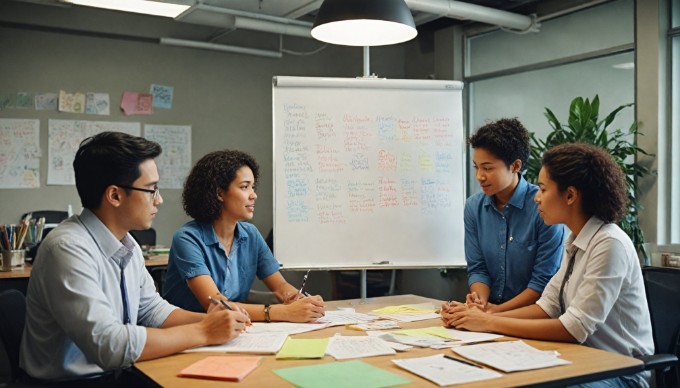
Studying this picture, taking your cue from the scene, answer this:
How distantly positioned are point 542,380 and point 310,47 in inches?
212

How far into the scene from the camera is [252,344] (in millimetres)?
1957

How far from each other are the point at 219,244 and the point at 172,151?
11.7ft

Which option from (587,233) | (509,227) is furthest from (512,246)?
(587,233)

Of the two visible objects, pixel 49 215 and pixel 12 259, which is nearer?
pixel 12 259

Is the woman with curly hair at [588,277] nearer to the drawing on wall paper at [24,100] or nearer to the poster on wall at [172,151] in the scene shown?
the poster on wall at [172,151]

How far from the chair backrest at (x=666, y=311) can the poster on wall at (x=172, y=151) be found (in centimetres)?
439

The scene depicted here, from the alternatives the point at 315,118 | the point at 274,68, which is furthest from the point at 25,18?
the point at 315,118

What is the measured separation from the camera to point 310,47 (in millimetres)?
6582

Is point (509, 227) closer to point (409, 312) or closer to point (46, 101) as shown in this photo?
point (409, 312)

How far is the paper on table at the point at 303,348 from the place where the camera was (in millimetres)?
1826

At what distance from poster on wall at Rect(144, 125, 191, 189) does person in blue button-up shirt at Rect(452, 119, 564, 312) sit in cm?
374

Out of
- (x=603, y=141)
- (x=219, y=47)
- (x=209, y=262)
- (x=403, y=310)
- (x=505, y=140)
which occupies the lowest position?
(x=403, y=310)

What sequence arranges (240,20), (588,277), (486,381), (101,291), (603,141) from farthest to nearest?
1. (240,20)
2. (603,141)
3. (588,277)
4. (101,291)
5. (486,381)

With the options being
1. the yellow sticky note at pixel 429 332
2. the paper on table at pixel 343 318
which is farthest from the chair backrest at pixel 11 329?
the yellow sticky note at pixel 429 332
